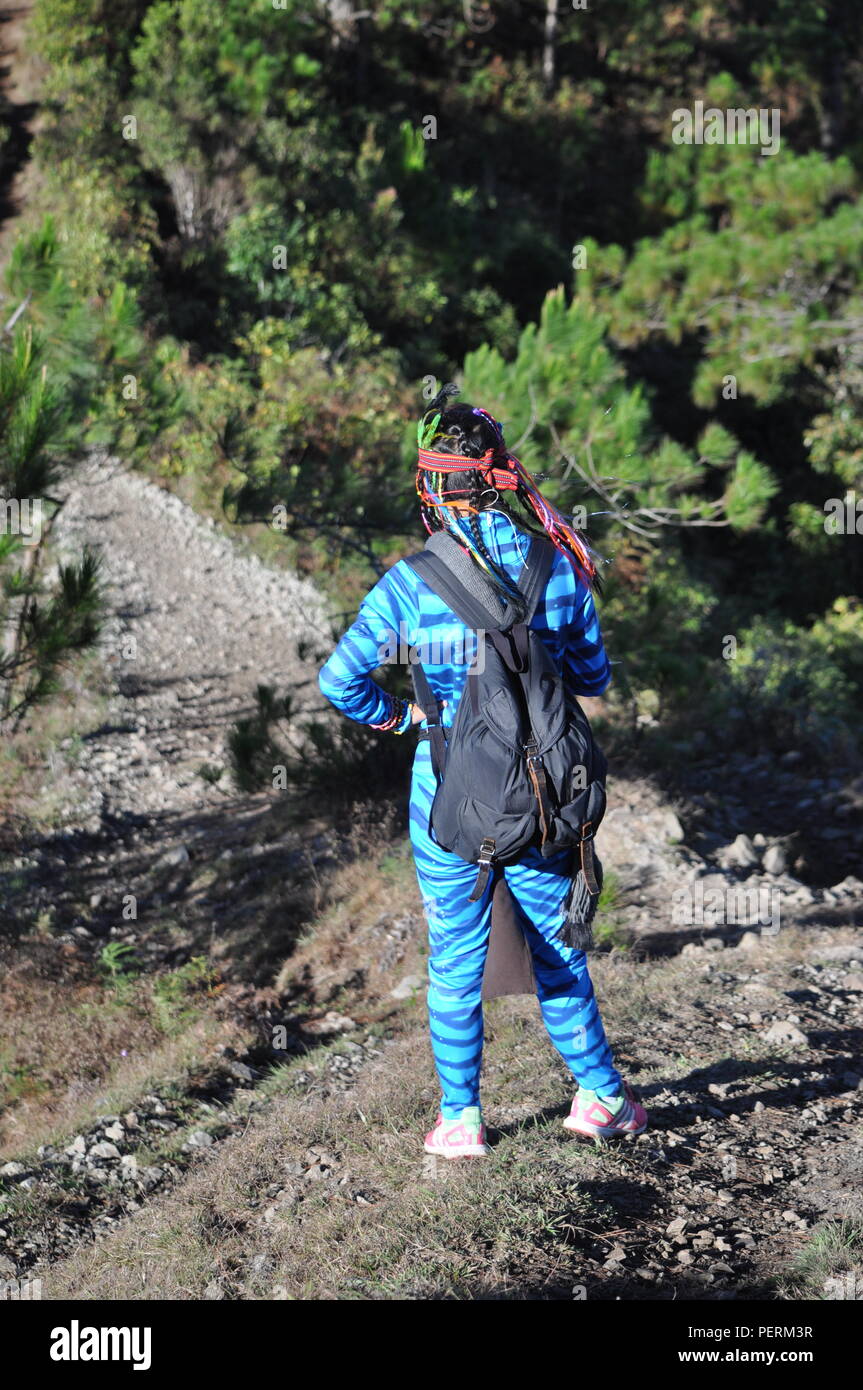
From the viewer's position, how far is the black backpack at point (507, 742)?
2.55 m

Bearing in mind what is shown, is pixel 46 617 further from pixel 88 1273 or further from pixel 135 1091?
pixel 88 1273

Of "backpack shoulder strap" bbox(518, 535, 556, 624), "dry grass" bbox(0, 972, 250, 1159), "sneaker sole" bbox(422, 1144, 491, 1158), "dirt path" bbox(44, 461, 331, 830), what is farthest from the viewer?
"dirt path" bbox(44, 461, 331, 830)

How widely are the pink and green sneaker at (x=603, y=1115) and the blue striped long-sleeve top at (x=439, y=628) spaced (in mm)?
1106

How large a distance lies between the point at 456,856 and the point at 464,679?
1.35 feet

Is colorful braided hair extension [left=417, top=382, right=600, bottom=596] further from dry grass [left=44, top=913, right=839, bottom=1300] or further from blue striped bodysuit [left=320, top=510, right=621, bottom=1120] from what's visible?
dry grass [left=44, top=913, right=839, bottom=1300]

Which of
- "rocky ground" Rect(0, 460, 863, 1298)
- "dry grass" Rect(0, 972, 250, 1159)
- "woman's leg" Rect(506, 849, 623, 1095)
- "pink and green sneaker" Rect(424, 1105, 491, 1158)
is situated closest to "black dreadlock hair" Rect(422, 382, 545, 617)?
"woman's leg" Rect(506, 849, 623, 1095)

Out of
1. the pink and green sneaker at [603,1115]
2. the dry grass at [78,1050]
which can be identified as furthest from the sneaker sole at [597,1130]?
the dry grass at [78,1050]

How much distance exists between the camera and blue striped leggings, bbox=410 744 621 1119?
273 cm

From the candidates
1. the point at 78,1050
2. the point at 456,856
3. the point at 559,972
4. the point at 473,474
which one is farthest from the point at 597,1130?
the point at 78,1050

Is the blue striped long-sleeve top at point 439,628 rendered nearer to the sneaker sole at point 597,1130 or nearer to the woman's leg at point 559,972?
the woman's leg at point 559,972

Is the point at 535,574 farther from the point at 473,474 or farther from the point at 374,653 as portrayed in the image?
the point at 374,653

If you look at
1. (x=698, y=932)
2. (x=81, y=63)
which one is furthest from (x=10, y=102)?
(x=698, y=932)

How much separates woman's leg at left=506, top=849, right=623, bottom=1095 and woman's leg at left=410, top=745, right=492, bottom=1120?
4.0 inches

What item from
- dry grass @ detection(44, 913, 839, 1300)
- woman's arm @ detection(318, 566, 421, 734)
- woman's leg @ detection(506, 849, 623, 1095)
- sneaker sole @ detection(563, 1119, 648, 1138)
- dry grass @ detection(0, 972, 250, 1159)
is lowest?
dry grass @ detection(0, 972, 250, 1159)
